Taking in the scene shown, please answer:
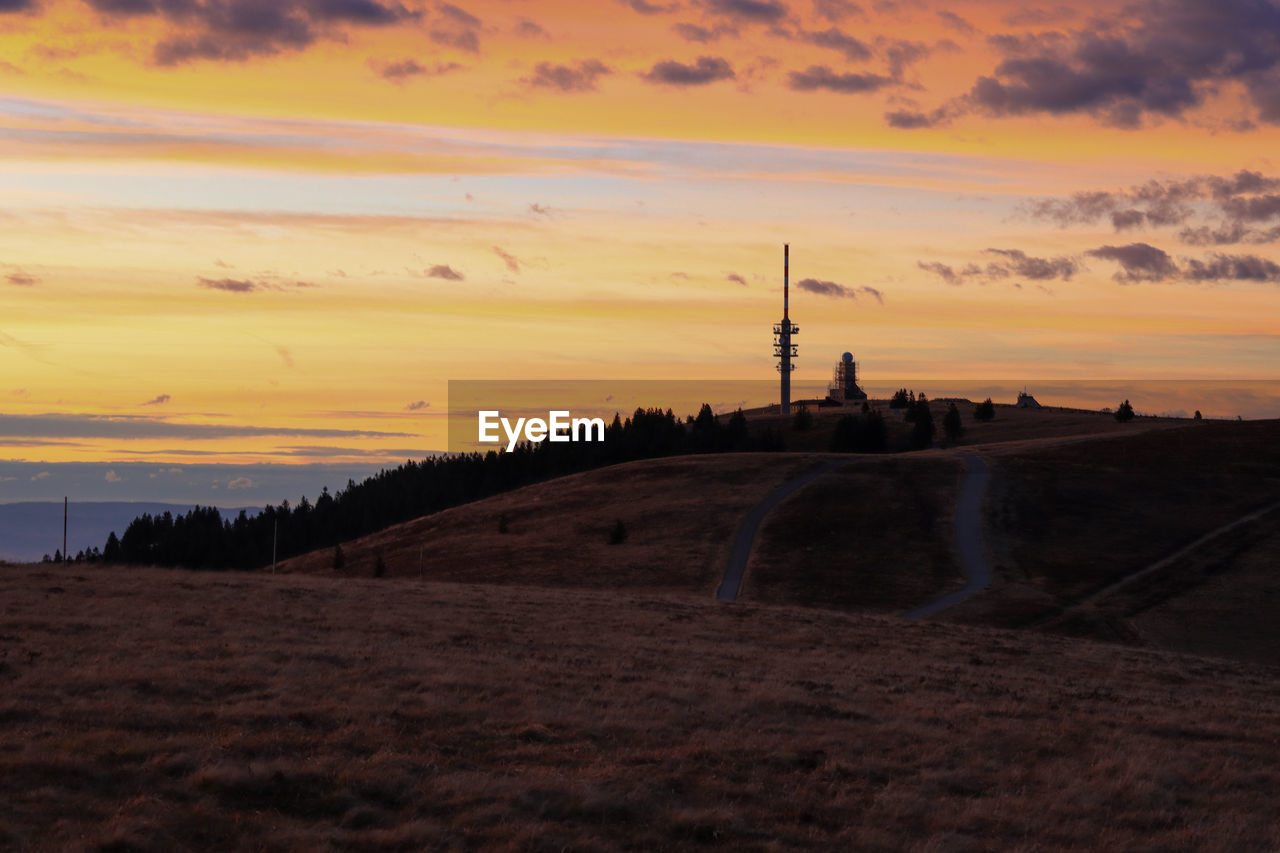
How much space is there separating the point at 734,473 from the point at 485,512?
21801 mm

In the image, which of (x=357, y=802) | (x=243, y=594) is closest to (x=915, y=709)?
(x=357, y=802)

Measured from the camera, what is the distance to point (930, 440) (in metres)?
151

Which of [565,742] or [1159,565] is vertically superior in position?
[565,742]

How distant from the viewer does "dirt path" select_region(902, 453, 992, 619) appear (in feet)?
204

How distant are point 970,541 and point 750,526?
14956 millimetres

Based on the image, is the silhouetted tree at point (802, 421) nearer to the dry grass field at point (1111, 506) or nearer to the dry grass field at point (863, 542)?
the dry grass field at point (1111, 506)

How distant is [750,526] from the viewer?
81.8 m

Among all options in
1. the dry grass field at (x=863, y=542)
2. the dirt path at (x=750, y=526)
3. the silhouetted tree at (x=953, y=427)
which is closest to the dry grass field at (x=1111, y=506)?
the dry grass field at (x=863, y=542)

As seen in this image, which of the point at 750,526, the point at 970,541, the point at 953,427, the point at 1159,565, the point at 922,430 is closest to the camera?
the point at 1159,565

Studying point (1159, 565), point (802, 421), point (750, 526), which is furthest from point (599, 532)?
point (802, 421)

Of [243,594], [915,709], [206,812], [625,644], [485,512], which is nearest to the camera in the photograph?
[206,812]

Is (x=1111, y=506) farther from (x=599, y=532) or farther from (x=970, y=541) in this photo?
(x=599, y=532)

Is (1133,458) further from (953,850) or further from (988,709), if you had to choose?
(953,850)

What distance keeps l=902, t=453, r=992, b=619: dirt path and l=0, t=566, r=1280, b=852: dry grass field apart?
1020 inches
